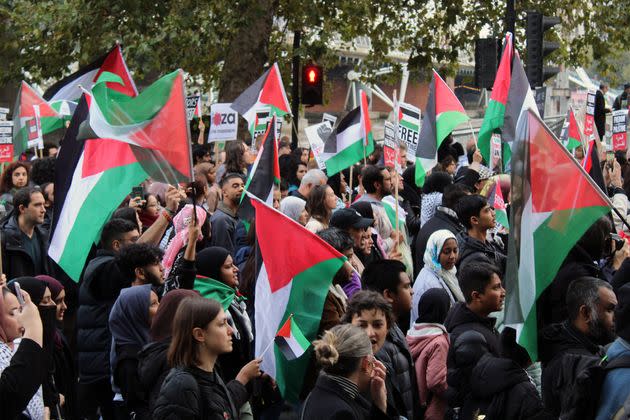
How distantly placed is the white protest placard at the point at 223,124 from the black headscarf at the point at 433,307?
7.36 metres

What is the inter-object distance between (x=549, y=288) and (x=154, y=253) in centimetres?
244

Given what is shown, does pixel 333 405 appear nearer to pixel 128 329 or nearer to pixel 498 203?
pixel 128 329

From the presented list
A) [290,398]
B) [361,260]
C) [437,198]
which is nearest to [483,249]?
[361,260]

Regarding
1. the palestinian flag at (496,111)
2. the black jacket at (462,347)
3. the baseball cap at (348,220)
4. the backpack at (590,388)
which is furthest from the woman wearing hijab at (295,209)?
the backpack at (590,388)

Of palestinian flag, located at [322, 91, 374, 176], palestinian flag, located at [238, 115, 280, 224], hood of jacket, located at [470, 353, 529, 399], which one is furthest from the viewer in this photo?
palestinian flag, located at [322, 91, 374, 176]

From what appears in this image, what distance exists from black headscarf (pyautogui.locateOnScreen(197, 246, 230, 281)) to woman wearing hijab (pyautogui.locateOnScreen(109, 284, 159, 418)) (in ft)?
1.61

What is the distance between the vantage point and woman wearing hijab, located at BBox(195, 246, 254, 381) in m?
7.43

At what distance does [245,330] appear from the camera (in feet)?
24.8

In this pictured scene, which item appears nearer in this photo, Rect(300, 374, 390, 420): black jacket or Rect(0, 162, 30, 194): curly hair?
Rect(300, 374, 390, 420): black jacket

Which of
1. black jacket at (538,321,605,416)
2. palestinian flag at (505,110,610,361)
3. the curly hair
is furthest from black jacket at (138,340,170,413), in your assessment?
the curly hair

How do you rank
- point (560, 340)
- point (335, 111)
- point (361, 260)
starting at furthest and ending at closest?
point (335, 111) < point (361, 260) < point (560, 340)

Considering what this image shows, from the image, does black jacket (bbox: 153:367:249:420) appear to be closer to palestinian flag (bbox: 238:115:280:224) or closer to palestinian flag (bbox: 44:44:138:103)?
palestinian flag (bbox: 238:115:280:224)

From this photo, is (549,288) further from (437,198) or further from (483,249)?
(437,198)

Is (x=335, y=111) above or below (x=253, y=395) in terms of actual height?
below
